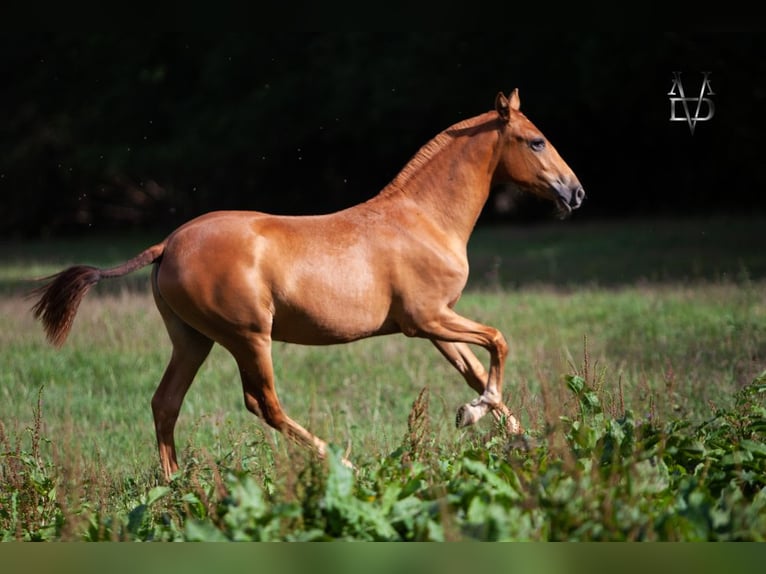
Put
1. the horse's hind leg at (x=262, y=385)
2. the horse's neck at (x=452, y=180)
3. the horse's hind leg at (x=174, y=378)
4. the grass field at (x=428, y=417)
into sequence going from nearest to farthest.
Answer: the grass field at (x=428, y=417)
the horse's hind leg at (x=262, y=385)
the horse's hind leg at (x=174, y=378)
the horse's neck at (x=452, y=180)

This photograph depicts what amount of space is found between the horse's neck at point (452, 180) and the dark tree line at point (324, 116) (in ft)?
58.0

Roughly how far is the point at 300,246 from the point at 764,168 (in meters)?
21.0

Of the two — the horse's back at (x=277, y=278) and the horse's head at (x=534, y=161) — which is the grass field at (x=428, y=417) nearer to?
the horse's back at (x=277, y=278)

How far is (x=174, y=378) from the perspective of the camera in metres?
7.03

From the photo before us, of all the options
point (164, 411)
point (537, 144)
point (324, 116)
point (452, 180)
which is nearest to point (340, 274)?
point (452, 180)

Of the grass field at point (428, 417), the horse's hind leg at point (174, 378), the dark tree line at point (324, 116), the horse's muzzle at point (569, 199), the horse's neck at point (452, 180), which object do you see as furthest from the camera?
the dark tree line at point (324, 116)

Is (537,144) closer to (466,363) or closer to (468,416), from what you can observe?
(466,363)

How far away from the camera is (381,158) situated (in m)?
32.4

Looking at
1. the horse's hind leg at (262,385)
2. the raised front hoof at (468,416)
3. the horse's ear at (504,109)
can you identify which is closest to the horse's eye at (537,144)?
the horse's ear at (504,109)

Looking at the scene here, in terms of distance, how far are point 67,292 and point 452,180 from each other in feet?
8.41

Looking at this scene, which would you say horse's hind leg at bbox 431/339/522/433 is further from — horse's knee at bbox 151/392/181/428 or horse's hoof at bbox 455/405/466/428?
horse's knee at bbox 151/392/181/428

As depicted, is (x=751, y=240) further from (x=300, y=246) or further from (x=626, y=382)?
(x=300, y=246)


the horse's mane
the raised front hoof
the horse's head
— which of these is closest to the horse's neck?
the horse's mane

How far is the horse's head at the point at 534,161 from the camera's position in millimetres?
7078
